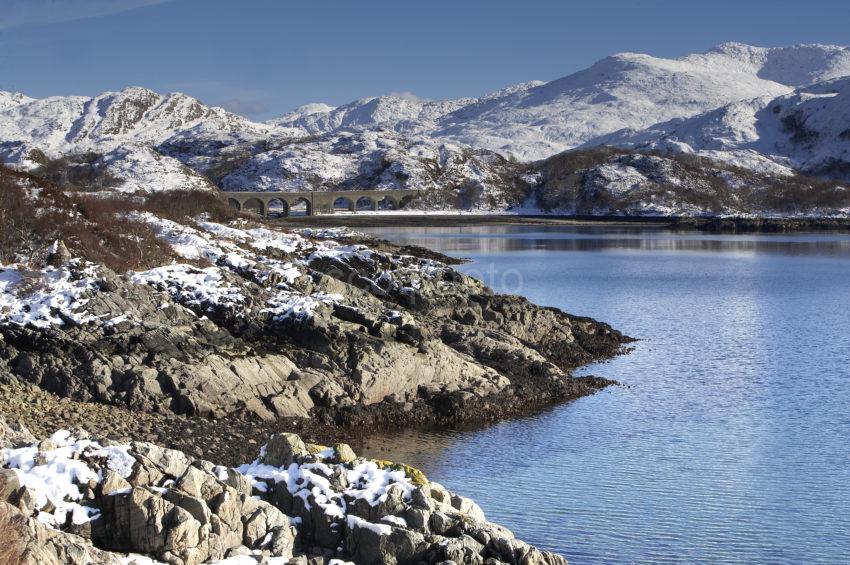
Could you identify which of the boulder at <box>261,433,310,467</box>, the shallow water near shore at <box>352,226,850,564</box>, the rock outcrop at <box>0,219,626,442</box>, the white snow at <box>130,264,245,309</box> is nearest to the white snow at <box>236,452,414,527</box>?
the boulder at <box>261,433,310,467</box>

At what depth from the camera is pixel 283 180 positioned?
199625 millimetres

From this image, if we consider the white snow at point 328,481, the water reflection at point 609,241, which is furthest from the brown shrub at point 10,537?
the water reflection at point 609,241

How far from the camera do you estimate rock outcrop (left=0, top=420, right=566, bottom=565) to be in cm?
1216

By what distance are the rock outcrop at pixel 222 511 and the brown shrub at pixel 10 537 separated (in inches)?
2.2

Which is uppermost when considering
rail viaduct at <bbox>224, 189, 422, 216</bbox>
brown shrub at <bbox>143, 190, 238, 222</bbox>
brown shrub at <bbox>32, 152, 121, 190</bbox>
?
brown shrub at <bbox>32, 152, 121, 190</bbox>

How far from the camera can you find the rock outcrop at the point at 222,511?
12.2 metres

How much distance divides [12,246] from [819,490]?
71.4 ft

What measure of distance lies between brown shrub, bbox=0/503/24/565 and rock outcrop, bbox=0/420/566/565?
6 cm

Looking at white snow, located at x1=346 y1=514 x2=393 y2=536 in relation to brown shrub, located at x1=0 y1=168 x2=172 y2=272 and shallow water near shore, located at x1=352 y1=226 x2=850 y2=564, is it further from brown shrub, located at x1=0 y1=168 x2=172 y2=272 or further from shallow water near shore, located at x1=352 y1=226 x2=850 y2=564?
brown shrub, located at x1=0 y1=168 x2=172 y2=272

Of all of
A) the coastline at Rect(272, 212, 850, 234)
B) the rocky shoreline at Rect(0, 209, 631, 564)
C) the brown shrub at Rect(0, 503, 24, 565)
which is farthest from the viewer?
the coastline at Rect(272, 212, 850, 234)

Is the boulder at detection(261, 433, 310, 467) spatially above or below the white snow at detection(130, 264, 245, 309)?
below

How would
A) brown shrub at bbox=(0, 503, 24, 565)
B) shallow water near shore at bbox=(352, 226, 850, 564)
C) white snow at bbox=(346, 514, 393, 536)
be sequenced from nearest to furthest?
brown shrub at bbox=(0, 503, 24, 565)
white snow at bbox=(346, 514, 393, 536)
shallow water near shore at bbox=(352, 226, 850, 564)

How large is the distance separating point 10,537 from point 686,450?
15658 mm

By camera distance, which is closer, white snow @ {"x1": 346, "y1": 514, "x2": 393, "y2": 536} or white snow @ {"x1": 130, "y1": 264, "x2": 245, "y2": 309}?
white snow @ {"x1": 346, "y1": 514, "x2": 393, "y2": 536}
